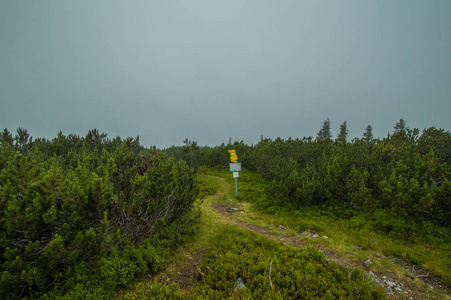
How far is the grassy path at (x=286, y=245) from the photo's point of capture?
383cm

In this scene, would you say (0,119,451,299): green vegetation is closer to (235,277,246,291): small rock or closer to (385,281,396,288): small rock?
(235,277,246,291): small rock

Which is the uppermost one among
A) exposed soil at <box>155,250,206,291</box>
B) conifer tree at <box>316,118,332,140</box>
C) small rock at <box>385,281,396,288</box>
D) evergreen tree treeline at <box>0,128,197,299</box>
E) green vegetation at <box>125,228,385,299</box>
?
conifer tree at <box>316,118,332,140</box>

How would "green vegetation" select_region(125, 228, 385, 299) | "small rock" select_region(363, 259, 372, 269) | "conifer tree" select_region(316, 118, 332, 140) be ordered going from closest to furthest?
1. "green vegetation" select_region(125, 228, 385, 299)
2. "small rock" select_region(363, 259, 372, 269)
3. "conifer tree" select_region(316, 118, 332, 140)

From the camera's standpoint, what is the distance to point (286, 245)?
556 centimetres

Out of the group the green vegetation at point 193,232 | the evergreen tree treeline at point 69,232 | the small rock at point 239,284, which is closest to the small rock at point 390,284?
the green vegetation at point 193,232

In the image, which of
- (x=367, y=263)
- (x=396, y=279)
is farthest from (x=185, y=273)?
(x=396, y=279)

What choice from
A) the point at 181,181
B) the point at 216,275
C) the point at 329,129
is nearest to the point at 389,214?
the point at 216,275

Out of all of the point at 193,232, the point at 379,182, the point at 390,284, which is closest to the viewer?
the point at 390,284

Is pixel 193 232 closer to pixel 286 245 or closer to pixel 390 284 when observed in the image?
pixel 286 245

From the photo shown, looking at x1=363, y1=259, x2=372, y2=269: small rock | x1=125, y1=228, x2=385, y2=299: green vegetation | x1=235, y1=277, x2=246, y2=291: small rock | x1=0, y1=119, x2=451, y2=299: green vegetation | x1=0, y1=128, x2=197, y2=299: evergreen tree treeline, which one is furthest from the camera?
x1=363, y1=259, x2=372, y2=269: small rock

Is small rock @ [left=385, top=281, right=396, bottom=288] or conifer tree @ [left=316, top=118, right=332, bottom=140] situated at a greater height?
conifer tree @ [left=316, top=118, right=332, bottom=140]

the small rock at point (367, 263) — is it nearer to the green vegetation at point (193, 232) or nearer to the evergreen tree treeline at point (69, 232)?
the green vegetation at point (193, 232)

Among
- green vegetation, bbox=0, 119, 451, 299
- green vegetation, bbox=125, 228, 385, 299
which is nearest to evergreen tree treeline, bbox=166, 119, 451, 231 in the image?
green vegetation, bbox=0, 119, 451, 299

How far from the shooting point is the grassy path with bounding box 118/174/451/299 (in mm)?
3832
